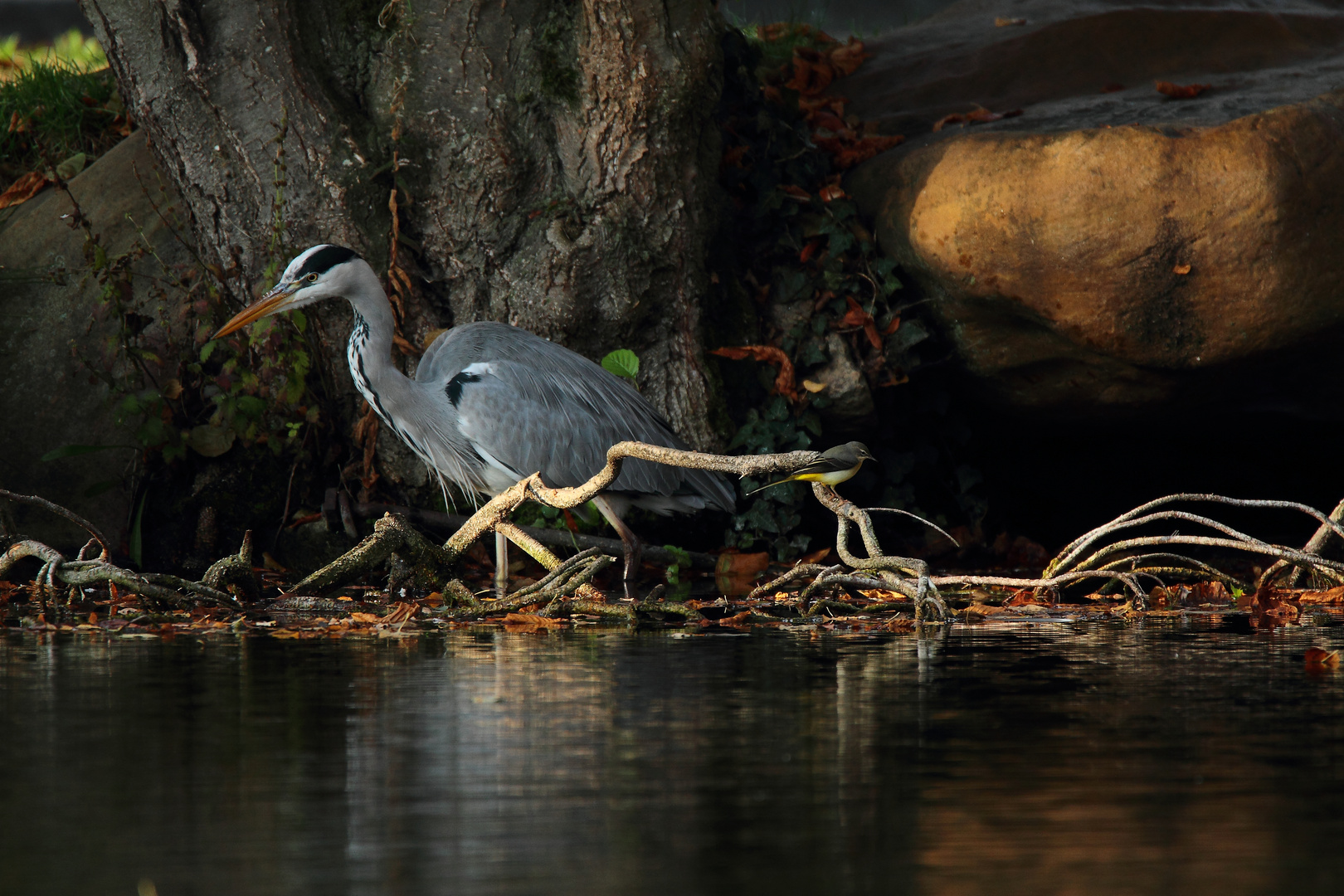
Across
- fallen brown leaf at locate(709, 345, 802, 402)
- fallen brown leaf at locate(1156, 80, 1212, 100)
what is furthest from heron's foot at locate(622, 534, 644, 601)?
fallen brown leaf at locate(1156, 80, 1212, 100)

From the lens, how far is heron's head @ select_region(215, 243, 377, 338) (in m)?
6.10

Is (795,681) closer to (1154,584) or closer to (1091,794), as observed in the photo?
(1091,794)

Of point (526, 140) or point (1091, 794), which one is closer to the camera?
point (1091, 794)

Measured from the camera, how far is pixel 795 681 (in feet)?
11.0

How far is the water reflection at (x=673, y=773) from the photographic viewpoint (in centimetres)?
177

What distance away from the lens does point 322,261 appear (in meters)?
6.13

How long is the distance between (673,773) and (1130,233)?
500 centimetres

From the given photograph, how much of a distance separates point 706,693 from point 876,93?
6.06 m

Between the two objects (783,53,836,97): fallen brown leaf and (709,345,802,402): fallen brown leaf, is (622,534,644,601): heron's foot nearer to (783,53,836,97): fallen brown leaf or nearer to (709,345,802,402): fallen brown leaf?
(709,345,802,402): fallen brown leaf

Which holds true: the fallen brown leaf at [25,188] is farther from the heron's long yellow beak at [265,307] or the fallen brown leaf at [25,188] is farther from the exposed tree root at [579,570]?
the exposed tree root at [579,570]

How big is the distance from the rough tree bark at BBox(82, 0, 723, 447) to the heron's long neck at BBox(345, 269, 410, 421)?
2.20ft

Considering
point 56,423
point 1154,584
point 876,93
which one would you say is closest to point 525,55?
point 876,93

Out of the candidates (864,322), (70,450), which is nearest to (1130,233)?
(864,322)

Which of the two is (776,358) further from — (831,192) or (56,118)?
(56,118)
